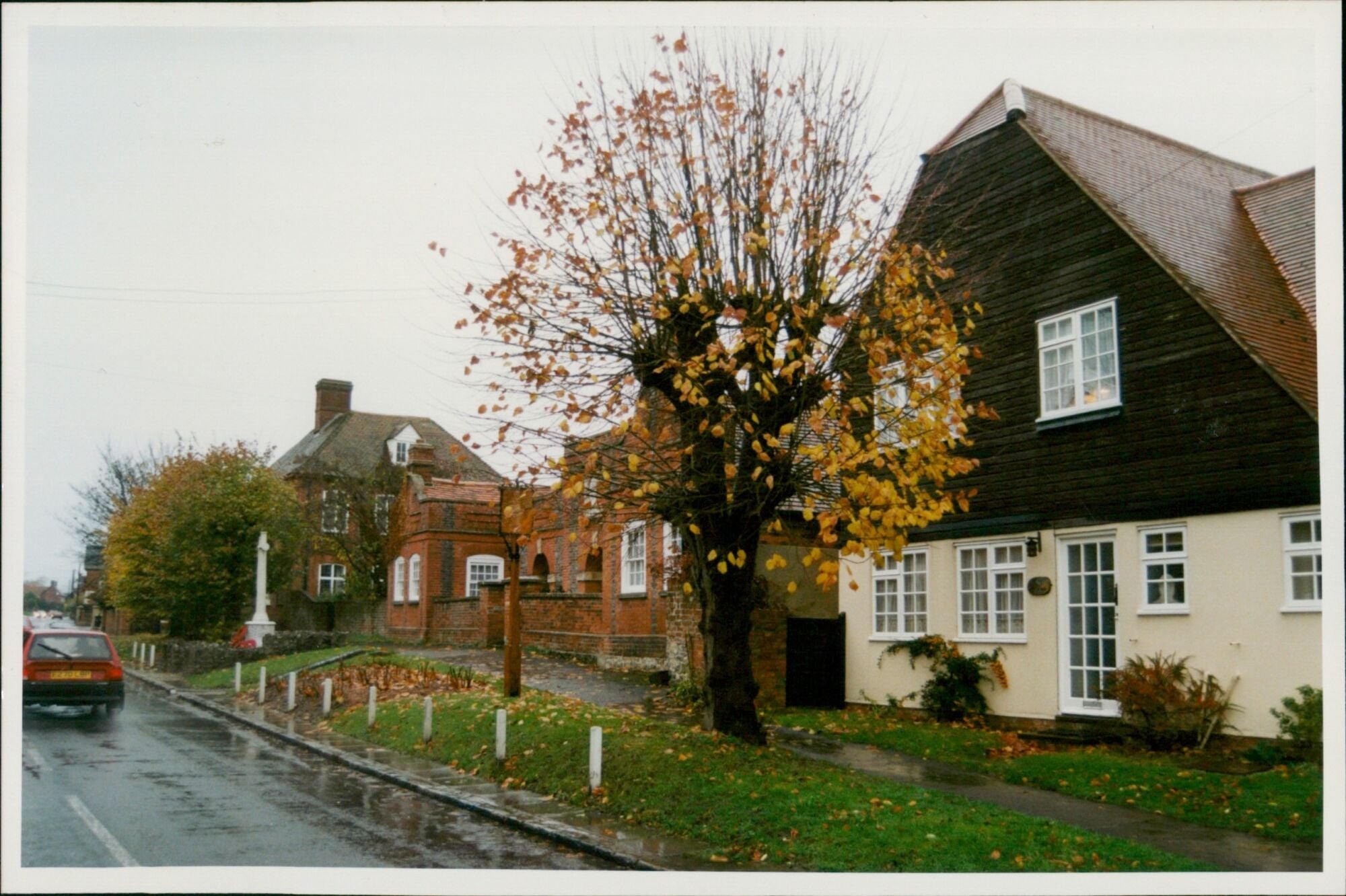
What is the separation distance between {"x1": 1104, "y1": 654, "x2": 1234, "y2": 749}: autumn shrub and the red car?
16.4 meters

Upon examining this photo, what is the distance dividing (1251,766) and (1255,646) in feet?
4.67

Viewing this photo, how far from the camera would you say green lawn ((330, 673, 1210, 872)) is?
9.39 m

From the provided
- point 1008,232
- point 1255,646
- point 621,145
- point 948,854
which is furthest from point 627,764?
point 1008,232

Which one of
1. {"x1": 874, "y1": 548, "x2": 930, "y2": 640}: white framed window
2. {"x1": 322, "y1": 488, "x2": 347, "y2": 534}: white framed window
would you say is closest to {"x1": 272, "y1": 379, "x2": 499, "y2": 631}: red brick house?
{"x1": 322, "y1": 488, "x2": 347, "y2": 534}: white framed window

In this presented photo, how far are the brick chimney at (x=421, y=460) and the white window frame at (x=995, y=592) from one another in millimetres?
26359

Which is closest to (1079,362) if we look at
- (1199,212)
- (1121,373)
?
(1121,373)

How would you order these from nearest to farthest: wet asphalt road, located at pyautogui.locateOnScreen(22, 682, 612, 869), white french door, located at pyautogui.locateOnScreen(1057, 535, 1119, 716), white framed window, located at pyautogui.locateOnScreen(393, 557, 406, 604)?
wet asphalt road, located at pyautogui.locateOnScreen(22, 682, 612, 869) → white french door, located at pyautogui.locateOnScreen(1057, 535, 1119, 716) → white framed window, located at pyautogui.locateOnScreen(393, 557, 406, 604)

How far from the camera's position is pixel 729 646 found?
12.9 meters

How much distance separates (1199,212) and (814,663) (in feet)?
31.0

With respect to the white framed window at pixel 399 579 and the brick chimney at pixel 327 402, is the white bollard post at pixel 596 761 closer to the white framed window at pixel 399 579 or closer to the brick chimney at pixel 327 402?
the white framed window at pixel 399 579

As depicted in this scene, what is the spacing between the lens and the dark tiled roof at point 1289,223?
15.3 meters

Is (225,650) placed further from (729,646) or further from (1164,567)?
(1164,567)

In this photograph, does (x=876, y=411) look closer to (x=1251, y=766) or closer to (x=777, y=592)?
(x=1251, y=766)

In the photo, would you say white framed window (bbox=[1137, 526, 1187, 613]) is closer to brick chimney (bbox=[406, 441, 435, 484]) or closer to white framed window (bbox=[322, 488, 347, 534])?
brick chimney (bbox=[406, 441, 435, 484])
